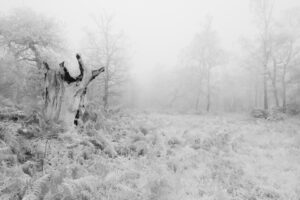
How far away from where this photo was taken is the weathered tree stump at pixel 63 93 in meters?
7.08

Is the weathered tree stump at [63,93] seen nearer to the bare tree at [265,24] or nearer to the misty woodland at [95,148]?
the misty woodland at [95,148]

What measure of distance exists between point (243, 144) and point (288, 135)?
10.6 ft

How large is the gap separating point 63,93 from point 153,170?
4.47 m

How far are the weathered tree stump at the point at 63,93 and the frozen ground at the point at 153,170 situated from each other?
1133mm

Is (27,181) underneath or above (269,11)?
underneath

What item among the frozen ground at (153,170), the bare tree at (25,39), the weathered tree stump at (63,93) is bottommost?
the frozen ground at (153,170)

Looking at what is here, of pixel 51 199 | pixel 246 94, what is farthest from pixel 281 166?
pixel 246 94

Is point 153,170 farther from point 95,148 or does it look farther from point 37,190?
point 37,190

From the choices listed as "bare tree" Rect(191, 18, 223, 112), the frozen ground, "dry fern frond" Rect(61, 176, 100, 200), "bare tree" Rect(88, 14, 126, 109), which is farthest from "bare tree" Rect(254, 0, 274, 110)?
"dry fern frond" Rect(61, 176, 100, 200)

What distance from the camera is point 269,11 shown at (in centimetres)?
1842

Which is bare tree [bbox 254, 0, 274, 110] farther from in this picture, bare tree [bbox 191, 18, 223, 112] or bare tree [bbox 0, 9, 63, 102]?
bare tree [bbox 0, 9, 63, 102]

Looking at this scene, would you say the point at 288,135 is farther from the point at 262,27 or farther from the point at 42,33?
the point at 42,33

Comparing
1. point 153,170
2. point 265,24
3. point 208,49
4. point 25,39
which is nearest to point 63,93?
point 153,170

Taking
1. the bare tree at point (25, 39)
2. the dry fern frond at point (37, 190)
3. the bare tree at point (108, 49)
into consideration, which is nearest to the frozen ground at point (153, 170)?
the dry fern frond at point (37, 190)
